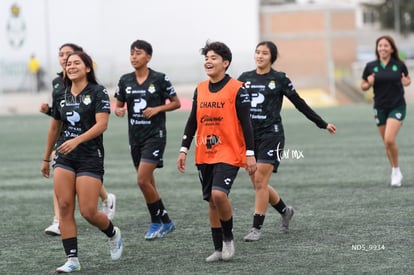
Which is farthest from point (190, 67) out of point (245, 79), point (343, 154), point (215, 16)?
point (245, 79)

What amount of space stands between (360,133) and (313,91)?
1282 inches

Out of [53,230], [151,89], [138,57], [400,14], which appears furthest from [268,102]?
[400,14]

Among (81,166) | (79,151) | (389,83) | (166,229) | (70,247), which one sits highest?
(389,83)

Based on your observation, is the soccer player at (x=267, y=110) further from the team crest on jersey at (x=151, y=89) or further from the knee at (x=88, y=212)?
the knee at (x=88, y=212)

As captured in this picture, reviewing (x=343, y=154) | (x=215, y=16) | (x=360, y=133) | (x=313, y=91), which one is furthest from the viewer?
(x=215, y=16)

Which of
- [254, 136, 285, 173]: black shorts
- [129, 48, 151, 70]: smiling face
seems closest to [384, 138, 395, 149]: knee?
[254, 136, 285, 173]: black shorts

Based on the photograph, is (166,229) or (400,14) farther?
(400,14)

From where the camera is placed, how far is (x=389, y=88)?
43.1 feet

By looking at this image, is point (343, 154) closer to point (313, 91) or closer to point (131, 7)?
point (313, 91)

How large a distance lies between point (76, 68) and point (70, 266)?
1659 millimetres

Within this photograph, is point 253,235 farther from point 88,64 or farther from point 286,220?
point 88,64

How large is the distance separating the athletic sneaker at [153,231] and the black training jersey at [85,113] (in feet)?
5.68

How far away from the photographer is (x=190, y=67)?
59.5m

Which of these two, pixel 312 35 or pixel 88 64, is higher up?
pixel 88 64
